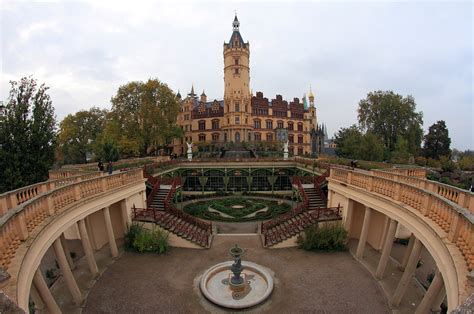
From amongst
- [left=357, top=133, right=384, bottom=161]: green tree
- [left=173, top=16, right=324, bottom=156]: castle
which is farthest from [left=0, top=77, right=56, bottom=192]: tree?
[left=173, top=16, right=324, bottom=156]: castle

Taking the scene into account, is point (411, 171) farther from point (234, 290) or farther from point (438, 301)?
point (234, 290)

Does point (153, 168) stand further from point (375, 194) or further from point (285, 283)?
point (375, 194)

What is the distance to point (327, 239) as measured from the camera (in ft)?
47.9

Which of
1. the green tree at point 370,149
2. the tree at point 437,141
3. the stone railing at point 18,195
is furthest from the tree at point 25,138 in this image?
the tree at point 437,141

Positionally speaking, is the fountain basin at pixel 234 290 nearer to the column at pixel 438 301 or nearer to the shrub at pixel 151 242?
the shrub at pixel 151 242

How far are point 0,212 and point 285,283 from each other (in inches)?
444

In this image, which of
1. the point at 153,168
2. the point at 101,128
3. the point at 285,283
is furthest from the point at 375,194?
the point at 101,128

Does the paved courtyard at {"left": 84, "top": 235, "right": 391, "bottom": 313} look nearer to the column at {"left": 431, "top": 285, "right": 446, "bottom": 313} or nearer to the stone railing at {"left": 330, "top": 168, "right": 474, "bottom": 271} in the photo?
the column at {"left": 431, "top": 285, "right": 446, "bottom": 313}

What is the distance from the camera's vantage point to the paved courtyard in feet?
32.8

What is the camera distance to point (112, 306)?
10.0 meters

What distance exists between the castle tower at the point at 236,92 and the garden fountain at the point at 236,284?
47826mm

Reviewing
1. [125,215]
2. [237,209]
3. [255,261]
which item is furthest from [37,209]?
[237,209]

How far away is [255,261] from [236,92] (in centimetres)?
5100

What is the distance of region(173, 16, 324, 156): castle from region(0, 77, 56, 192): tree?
4314 centimetres
